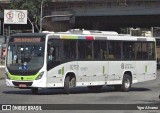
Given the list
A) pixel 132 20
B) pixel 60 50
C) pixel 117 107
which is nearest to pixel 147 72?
pixel 60 50

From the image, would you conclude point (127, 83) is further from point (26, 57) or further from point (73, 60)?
point (26, 57)

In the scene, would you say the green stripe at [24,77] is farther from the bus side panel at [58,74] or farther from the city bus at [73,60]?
the bus side panel at [58,74]

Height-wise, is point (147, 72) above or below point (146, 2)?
below

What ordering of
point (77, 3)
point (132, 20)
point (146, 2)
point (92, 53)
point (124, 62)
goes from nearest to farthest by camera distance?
point (92, 53)
point (124, 62)
point (146, 2)
point (77, 3)
point (132, 20)

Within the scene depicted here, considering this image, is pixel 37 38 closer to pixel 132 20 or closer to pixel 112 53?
pixel 112 53

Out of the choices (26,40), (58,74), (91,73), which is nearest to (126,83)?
(91,73)

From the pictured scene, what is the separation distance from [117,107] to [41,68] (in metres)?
11.1

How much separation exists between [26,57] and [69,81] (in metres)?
2.29

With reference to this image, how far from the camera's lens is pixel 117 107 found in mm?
11742

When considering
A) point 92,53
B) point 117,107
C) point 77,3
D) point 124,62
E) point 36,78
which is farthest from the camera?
point 77,3

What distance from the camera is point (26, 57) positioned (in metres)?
22.8

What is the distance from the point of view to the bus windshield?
22.7 metres

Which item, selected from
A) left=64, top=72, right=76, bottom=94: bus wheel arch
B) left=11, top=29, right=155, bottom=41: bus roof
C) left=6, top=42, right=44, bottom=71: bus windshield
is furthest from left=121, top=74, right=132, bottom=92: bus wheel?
left=6, top=42, right=44, bottom=71: bus windshield

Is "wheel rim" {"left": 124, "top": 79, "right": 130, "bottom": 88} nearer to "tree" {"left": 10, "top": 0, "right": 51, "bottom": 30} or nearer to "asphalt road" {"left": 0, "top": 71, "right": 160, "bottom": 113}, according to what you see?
"asphalt road" {"left": 0, "top": 71, "right": 160, "bottom": 113}
